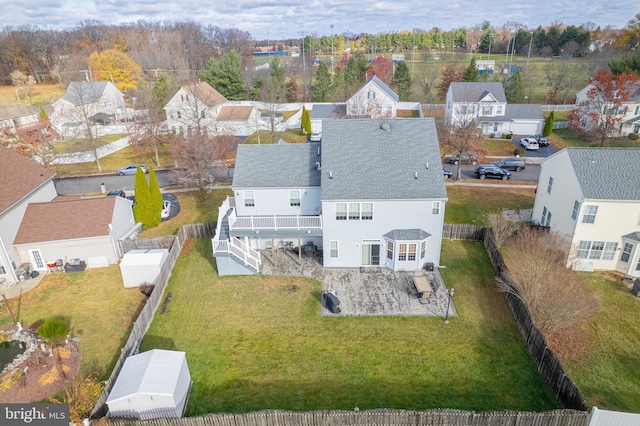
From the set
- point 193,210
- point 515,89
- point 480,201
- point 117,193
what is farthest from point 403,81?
→ point 117,193

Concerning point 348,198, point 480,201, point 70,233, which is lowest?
point 480,201

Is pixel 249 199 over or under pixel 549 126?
over

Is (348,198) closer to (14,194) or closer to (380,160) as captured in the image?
(380,160)

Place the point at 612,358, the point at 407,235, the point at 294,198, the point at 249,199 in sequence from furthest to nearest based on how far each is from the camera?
the point at 249,199 → the point at 294,198 → the point at 407,235 → the point at 612,358

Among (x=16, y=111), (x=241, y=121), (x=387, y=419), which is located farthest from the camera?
(x=16, y=111)

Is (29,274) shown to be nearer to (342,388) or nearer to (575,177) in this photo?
(342,388)

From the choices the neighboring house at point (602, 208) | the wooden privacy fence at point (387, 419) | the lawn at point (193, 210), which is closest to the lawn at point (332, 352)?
the wooden privacy fence at point (387, 419)

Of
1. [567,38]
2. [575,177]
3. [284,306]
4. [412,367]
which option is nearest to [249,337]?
[284,306]
